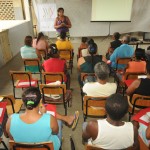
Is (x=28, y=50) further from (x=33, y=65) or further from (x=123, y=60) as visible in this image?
(x=123, y=60)

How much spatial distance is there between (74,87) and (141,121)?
89.3 inches

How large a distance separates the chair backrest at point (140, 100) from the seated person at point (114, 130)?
0.79 m

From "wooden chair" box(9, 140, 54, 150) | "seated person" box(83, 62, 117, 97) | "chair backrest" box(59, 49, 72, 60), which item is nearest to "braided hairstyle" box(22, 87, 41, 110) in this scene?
"wooden chair" box(9, 140, 54, 150)

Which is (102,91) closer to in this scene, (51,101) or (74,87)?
(51,101)

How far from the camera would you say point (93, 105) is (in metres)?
2.30

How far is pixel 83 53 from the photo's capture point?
4043mm

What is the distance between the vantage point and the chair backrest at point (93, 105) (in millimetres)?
2217

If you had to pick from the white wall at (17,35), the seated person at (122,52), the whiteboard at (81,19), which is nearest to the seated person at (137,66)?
the seated person at (122,52)

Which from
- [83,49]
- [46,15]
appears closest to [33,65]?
[83,49]

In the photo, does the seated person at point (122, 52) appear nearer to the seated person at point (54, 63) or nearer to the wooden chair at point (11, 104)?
the seated person at point (54, 63)

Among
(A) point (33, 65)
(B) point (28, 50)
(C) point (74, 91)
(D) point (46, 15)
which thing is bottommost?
(C) point (74, 91)

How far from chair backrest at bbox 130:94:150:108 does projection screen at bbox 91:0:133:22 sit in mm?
6184

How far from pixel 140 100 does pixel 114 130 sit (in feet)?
3.13

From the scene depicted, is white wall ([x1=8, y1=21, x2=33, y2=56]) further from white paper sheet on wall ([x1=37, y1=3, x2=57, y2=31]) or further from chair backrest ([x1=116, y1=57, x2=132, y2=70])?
chair backrest ([x1=116, y1=57, x2=132, y2=70])
